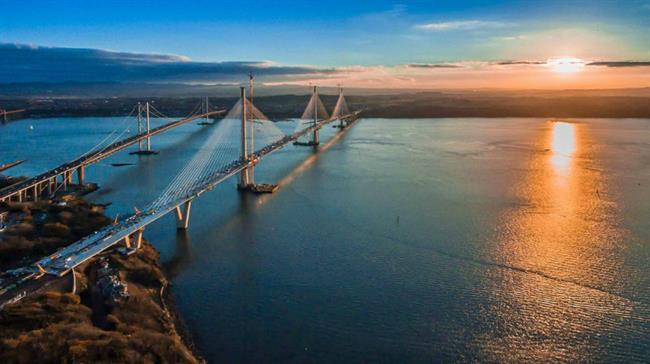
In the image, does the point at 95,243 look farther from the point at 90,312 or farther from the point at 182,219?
the point at 182,219

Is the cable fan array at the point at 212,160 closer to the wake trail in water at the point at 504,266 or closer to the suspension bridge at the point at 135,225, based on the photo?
the suspension bridge at the point at 135,225

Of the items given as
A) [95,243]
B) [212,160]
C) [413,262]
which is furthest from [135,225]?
[212,160]

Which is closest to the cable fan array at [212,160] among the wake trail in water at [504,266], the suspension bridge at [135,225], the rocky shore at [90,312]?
the suspension bridge at [135,225]

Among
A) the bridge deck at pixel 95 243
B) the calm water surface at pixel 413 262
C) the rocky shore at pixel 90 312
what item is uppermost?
the bridge deck at pixel 95 243

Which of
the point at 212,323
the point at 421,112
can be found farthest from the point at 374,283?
the point at 421,112

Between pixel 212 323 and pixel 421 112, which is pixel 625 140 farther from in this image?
pixel 212 323
